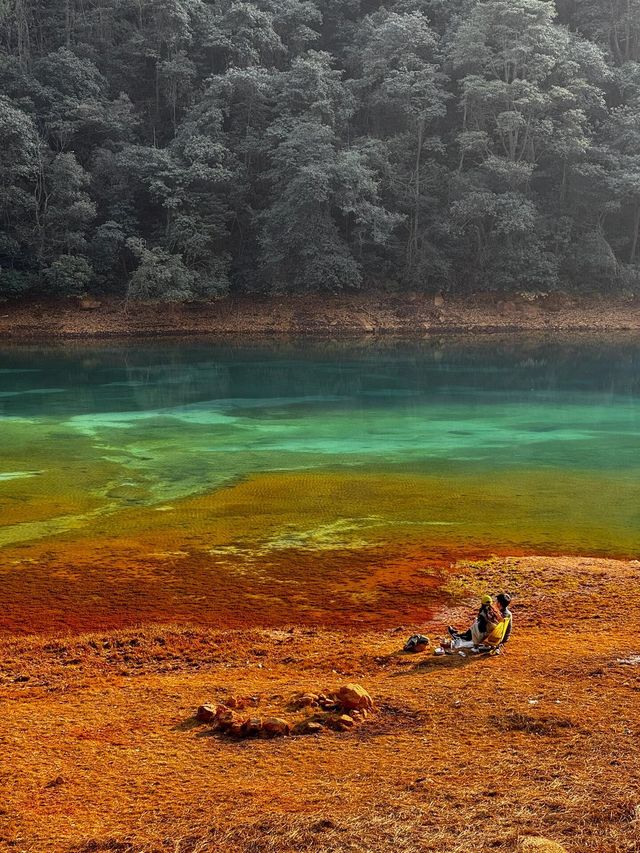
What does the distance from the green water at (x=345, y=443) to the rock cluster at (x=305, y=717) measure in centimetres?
475

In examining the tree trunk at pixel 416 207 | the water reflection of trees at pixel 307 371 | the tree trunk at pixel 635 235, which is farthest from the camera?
the tree trunk at pixel 635 235

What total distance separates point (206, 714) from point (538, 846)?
8.18 ft

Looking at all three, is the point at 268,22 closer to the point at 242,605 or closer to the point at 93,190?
the point at 93,190

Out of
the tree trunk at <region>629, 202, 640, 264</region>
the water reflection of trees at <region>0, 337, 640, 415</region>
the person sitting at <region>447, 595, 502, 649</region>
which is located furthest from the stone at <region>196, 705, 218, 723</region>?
the tree trunk at <region>629, 202, 640, 264</region>

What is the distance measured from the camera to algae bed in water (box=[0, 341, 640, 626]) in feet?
31.1

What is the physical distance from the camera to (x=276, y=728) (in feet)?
18.0

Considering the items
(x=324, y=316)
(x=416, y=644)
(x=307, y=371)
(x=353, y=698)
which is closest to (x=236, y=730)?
(x=353, y=698)

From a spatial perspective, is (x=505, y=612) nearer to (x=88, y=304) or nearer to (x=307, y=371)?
(x=307, y=371)

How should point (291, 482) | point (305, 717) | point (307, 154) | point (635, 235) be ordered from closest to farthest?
point (305, 717) < point (291, 482) < point (307, 154) < point (635, 235)

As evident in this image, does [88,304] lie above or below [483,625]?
above

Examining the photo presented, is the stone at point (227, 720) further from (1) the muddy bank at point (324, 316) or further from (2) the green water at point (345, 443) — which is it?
(1) the muddy bank at point (324, 316)

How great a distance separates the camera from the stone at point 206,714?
18.7 feet

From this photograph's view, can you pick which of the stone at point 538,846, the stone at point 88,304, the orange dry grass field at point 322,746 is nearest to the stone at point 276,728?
the orange dry grass field at point 322,746

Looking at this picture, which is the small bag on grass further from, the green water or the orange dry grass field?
the green water
